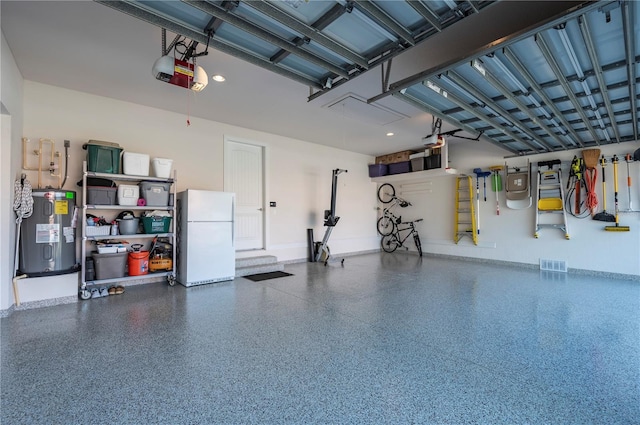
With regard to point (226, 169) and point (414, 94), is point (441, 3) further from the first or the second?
point (226, 169)

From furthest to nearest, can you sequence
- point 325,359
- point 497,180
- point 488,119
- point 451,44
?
1. point 497,180
2. point 488,119
3. point 451,44
4. point 325,359

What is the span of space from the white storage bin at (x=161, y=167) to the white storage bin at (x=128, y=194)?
1.25ft

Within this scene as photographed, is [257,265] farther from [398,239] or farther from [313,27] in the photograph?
[398,239]

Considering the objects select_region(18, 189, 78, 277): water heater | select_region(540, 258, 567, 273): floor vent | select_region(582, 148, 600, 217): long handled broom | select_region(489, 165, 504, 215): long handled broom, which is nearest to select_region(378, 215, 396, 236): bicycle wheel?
select_region(489, 165, 504, 215): long handled broom

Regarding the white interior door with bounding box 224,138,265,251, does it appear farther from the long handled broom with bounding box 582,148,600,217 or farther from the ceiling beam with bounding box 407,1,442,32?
the long handled broom with bounding box 582,148,600,217

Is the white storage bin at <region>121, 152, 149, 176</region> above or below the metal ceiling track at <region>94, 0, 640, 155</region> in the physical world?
below

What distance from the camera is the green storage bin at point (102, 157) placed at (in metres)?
3.94

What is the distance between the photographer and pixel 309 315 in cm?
323

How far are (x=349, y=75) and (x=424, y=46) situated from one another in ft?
2.86

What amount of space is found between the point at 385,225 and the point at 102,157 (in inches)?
289

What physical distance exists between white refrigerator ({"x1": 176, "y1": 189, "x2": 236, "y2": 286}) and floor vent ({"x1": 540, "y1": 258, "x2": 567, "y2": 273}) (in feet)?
21.0

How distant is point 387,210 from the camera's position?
29.8 ft

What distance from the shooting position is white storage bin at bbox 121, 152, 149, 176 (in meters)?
4.20

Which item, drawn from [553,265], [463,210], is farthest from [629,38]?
[463,210]
